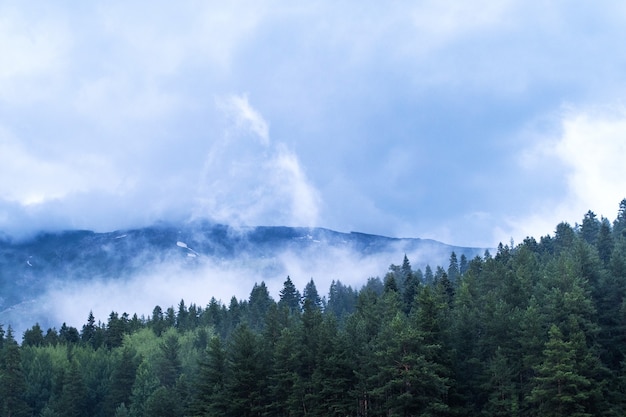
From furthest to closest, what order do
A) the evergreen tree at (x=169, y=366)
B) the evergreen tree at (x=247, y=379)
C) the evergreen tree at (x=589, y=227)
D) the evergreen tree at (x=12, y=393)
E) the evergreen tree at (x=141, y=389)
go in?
the evergreen tree at (x=589, y=227), the evergreen tree at (x=169, y=366), the evergreen tree at (x=12, y=393), the evergreen tree at (x=141, y=389), the evergreen tree at (x=247, y=379)

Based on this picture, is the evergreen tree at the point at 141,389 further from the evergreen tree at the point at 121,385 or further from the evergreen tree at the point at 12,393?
the evergreen tree at the point at 12,393

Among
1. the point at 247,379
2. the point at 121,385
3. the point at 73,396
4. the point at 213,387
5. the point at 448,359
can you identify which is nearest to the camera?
the point at 448,359

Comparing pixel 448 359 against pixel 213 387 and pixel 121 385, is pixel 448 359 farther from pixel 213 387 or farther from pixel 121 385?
pixel 121 385

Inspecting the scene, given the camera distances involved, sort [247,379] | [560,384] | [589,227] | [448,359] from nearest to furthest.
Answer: [560,384] < [448,359] < [247,379] < [589,227]

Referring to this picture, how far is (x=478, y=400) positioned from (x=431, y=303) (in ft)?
41.0

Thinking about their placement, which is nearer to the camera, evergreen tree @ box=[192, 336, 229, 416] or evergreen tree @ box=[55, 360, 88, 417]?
evergreen tree @ box=[192, 336, 229, 416]

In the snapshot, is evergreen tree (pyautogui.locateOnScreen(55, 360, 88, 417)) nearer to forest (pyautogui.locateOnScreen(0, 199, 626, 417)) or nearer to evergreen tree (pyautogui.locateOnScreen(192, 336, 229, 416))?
forest (pyautogui.locateOnScreen(0, 199, 626, 417))

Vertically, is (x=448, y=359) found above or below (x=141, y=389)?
above

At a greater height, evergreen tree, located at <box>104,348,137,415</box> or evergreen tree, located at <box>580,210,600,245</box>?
evergreen tree, located at <box>580,210,600,245</box>

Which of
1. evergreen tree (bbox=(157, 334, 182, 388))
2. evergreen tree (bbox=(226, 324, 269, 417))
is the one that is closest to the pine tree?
evergreen tree (bbox=(226, 324, 269, 417))

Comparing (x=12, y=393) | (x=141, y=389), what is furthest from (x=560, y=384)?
(x=12, y=393)

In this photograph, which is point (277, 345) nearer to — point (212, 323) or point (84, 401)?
point (84, 401)

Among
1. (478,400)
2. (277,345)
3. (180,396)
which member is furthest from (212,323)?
(478,400)

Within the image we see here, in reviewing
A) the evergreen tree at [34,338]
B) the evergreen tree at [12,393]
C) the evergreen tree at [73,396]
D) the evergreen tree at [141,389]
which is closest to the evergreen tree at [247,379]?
the evergreen tree at [141,389]
